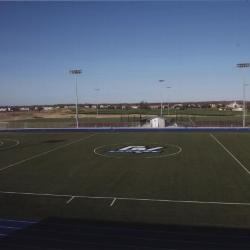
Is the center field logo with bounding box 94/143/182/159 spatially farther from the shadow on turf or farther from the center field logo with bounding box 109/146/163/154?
the shadow on turf

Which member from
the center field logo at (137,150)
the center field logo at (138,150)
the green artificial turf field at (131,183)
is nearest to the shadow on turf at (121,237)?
the green artificial turf field at (131,183)

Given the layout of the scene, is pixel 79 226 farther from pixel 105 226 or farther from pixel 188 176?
pixel 188 176

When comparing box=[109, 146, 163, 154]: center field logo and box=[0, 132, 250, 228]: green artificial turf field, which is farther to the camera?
box=[109, 146, 163, 154]: center field logo

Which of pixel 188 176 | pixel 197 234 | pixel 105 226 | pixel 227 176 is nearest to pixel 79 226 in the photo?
pixel 105 226

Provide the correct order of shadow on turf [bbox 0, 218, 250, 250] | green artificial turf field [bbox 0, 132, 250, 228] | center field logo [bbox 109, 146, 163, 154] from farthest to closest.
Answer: center field logo [bbox 109, 146, 163, 154]
green artificial turf field [bbox 0, 132, 250, 228]
shadow on turf [bbox 0, 218, 250, 250]

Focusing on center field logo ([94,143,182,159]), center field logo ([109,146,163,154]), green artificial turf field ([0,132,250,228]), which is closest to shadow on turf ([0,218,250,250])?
green artificial turf field ([0,132,250,228])

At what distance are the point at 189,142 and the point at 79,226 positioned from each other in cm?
2964

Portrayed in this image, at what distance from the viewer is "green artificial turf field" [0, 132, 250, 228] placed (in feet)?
60.2

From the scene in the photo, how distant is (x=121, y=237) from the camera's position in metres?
15.2

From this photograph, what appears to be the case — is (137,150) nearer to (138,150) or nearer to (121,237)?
(138,150)

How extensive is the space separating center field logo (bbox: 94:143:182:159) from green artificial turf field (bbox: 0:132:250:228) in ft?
0.34

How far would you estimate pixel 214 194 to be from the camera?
69.9 feet

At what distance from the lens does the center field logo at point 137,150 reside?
3524 cm

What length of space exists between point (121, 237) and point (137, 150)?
23.2 metres
